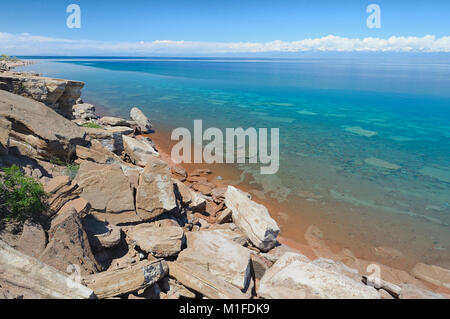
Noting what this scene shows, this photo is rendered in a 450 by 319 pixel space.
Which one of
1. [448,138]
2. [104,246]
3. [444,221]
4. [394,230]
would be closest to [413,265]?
[394,230]

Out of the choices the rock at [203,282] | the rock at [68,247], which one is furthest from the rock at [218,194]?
the rock at [68,247]

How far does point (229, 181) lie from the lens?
14.6 meters

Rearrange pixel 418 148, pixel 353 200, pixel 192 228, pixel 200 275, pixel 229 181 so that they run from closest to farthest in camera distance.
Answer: pixel 200 275 < pixel 192 228 < pixel 353 200 < pixel 229 181 < pixel 418 148

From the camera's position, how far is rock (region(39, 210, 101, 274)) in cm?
501

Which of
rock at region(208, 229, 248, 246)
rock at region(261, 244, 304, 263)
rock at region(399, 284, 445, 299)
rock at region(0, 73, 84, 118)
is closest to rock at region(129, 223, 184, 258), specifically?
rock at region(208, 229, 248, 246)

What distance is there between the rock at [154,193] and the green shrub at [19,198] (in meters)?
2.41

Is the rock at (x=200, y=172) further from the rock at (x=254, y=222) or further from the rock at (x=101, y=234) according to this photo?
the rock at (x=101, y=234)

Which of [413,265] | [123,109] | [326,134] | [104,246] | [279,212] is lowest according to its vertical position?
[413,265]

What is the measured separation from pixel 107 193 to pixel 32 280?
334cm

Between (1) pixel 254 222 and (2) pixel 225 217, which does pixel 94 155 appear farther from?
(1) pixel 254 222

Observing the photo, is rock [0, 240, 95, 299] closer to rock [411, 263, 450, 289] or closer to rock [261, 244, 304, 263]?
rock [261, 244, 304, 263]

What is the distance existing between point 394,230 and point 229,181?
8089 mm

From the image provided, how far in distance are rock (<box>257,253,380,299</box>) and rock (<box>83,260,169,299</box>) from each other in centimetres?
230

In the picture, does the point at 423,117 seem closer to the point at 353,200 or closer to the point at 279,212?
the point at 353,200
